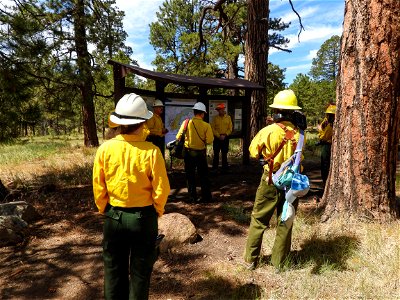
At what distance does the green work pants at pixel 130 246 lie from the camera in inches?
94.0

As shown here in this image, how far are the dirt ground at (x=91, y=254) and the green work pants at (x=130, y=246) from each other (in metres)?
0.77

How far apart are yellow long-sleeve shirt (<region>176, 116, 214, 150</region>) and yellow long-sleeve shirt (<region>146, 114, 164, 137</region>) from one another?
1.09 meters

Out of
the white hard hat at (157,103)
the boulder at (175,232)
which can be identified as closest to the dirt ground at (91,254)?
the boulder at (175,232)

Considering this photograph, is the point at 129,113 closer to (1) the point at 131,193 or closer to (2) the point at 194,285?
(1) the point at 131,193

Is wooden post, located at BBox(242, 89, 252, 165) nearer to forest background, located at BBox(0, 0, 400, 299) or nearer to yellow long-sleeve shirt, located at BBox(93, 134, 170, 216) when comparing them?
forest background, located at BBox(0, 0, 400, 299)

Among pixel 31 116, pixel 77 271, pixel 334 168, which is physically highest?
pixel 31 116

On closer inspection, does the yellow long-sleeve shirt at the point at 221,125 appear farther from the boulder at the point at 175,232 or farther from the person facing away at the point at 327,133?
the boulder at the point at 175,232

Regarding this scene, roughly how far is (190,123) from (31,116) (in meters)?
3.50

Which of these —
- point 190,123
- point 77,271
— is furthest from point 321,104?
point 77,271

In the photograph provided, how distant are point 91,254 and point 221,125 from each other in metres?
5.38

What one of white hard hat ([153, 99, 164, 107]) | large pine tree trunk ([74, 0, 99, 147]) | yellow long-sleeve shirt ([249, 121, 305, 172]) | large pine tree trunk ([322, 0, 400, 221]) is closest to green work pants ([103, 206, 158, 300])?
yellow long-sleeve shirt ([249, 121, 305, 172])

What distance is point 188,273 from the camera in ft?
11.6

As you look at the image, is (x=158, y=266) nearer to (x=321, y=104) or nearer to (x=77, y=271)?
(x=77, y=271)

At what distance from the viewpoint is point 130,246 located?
2.52 m
